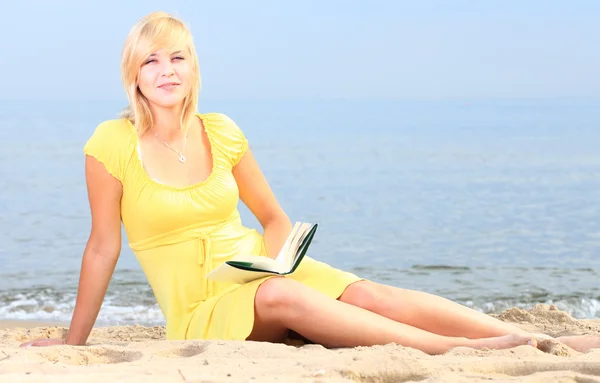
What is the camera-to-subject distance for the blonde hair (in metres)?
3.82

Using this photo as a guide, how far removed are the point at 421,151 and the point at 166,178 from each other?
19083 mm

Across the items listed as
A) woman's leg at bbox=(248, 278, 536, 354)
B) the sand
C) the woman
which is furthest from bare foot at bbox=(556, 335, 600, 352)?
woman's leg at bbox=(248, 278, 536, 354)

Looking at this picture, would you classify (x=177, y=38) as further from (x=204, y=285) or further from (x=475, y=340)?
(x=475, y=340)

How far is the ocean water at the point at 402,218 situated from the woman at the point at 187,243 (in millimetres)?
2427

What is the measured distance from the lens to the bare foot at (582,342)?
352 centimetres

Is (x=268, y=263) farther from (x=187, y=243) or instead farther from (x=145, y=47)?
(x=145, y=47)

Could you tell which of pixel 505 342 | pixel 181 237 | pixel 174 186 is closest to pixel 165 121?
pixel 174 186

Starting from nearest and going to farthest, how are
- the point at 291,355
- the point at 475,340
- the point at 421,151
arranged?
the point at 291,355, the point at 475,340, the point at 421,151

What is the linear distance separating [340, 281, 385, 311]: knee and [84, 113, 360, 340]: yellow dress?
34 millimetres

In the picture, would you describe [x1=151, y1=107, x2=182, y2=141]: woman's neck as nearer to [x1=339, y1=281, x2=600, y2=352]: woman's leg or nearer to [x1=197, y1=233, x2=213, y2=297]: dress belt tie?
[x1=197, y1=233, x2=213, y2=297]: dress belt tie

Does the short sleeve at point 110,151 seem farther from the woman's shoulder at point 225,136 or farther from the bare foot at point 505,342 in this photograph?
the bare foot at point 505,342

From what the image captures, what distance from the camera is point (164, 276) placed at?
12.8 ft

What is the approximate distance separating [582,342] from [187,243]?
1755 mm

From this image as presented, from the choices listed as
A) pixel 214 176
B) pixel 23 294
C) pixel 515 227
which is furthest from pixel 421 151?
pixel 214 176
